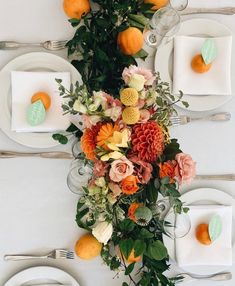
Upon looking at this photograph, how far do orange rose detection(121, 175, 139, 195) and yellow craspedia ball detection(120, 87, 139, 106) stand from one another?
6.5 inches

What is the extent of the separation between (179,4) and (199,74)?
229mm

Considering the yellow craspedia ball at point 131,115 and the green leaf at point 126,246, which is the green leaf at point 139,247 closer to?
the green leaf at point 126,246

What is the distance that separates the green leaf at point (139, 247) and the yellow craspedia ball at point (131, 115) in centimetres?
41

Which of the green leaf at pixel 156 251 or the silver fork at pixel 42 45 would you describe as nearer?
the green leaf at pixel 156 251

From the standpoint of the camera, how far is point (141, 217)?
1.12 m

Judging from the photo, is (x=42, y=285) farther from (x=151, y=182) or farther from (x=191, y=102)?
(x=191, y=102)

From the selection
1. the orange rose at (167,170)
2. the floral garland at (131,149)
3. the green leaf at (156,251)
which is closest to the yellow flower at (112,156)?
the floral garland at (131,149)

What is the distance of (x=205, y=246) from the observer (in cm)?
147

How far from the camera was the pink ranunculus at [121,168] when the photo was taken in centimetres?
104

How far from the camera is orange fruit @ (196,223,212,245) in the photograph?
56.8 inches

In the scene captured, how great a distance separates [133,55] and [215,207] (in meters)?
0.54

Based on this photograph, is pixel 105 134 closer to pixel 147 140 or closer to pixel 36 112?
pixel 147 140

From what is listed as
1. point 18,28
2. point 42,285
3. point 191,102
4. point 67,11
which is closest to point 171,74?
point 191,102

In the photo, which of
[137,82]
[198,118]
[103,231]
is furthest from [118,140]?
[198,118]
